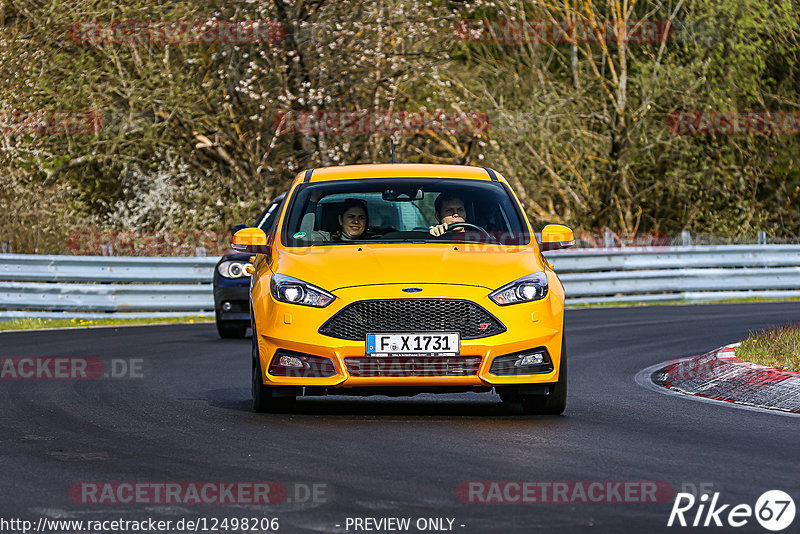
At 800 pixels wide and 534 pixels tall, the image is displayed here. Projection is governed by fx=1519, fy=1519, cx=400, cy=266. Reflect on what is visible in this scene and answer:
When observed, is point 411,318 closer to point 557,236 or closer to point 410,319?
point 410,319

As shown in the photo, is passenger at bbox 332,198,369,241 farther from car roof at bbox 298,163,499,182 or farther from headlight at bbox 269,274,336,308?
headlight at bbox 269,274,336,308

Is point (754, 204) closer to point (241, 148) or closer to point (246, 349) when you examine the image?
point (241, 148)

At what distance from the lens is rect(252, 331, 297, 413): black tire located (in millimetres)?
10227

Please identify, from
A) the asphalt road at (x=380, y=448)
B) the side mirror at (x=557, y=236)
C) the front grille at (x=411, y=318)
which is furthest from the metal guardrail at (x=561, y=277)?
the front grille at (x=411, y=318)

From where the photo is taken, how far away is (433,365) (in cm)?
962

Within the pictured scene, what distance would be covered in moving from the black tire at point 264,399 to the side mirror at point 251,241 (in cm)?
88

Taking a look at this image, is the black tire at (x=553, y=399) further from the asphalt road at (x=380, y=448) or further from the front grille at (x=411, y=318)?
A: the front grille at (x=411, y=318)

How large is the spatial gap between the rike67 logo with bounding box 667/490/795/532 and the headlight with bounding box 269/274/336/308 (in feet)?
11.5

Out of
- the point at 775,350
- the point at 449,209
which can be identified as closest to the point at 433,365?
the point at 449,209

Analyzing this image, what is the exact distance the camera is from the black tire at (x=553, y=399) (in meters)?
10.0

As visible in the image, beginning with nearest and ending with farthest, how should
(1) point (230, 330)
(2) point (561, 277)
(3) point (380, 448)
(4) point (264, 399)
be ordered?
(3) point (380, 448), (4) point (264, 399), (1) point (230, 330), (2) point (561, 277)

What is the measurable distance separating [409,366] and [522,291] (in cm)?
91

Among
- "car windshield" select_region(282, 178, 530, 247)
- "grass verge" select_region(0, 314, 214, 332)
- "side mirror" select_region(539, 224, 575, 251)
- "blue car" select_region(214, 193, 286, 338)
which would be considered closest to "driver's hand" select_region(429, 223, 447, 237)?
"car windshield" select_region(282, 178, 530, 247)

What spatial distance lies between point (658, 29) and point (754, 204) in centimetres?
433
